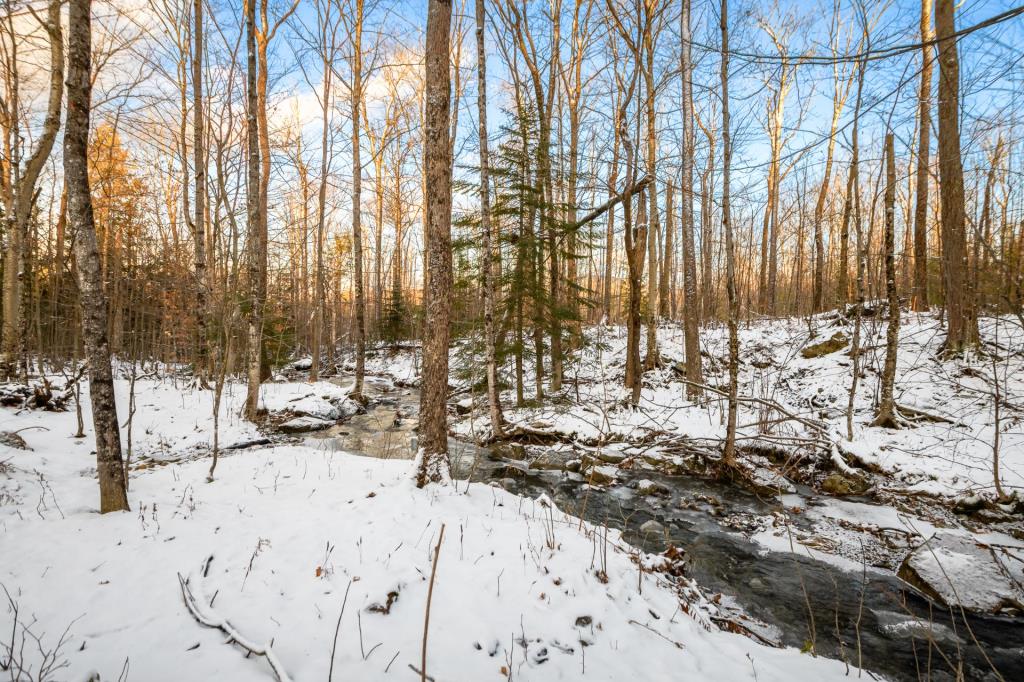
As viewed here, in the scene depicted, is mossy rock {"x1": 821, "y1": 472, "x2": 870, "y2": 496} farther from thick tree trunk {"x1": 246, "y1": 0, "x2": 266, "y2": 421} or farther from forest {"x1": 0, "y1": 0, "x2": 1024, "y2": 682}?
thick tree trunk {"x1": 246, "y1": 0, "x2": 266, "y2": 421}

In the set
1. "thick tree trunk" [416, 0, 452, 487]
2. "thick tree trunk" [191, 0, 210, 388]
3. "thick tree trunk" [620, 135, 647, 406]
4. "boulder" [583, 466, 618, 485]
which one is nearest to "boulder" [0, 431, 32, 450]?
"thick tree trunk" [191, 0, 210, 388]

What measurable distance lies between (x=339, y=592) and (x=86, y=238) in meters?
3.75

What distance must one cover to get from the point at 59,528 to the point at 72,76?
12.8 feet

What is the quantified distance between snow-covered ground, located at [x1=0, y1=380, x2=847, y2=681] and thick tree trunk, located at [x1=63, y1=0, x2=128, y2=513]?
0.85 metres

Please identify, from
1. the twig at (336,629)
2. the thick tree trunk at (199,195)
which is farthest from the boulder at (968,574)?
the thick tree trunk at (199,195)

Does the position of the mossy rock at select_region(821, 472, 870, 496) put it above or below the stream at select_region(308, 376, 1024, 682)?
above

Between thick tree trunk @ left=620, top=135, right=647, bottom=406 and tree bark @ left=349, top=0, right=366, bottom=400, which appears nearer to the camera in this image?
thick tree trunk @ left=620, top=135, right=647, bottom=406

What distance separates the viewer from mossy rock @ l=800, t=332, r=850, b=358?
12.2 m

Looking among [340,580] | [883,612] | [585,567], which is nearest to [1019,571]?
[883,612]

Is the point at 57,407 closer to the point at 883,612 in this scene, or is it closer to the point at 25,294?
the point at 25,294

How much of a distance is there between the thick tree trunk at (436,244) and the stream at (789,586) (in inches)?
25.9

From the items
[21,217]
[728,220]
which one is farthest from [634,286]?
[21,217]

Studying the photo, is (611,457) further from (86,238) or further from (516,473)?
(86,238)

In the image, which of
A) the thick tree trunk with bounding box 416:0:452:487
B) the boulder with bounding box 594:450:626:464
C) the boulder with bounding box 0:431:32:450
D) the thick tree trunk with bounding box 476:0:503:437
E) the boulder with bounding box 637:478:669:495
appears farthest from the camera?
the boulder with bounding box 594:450:626:464
